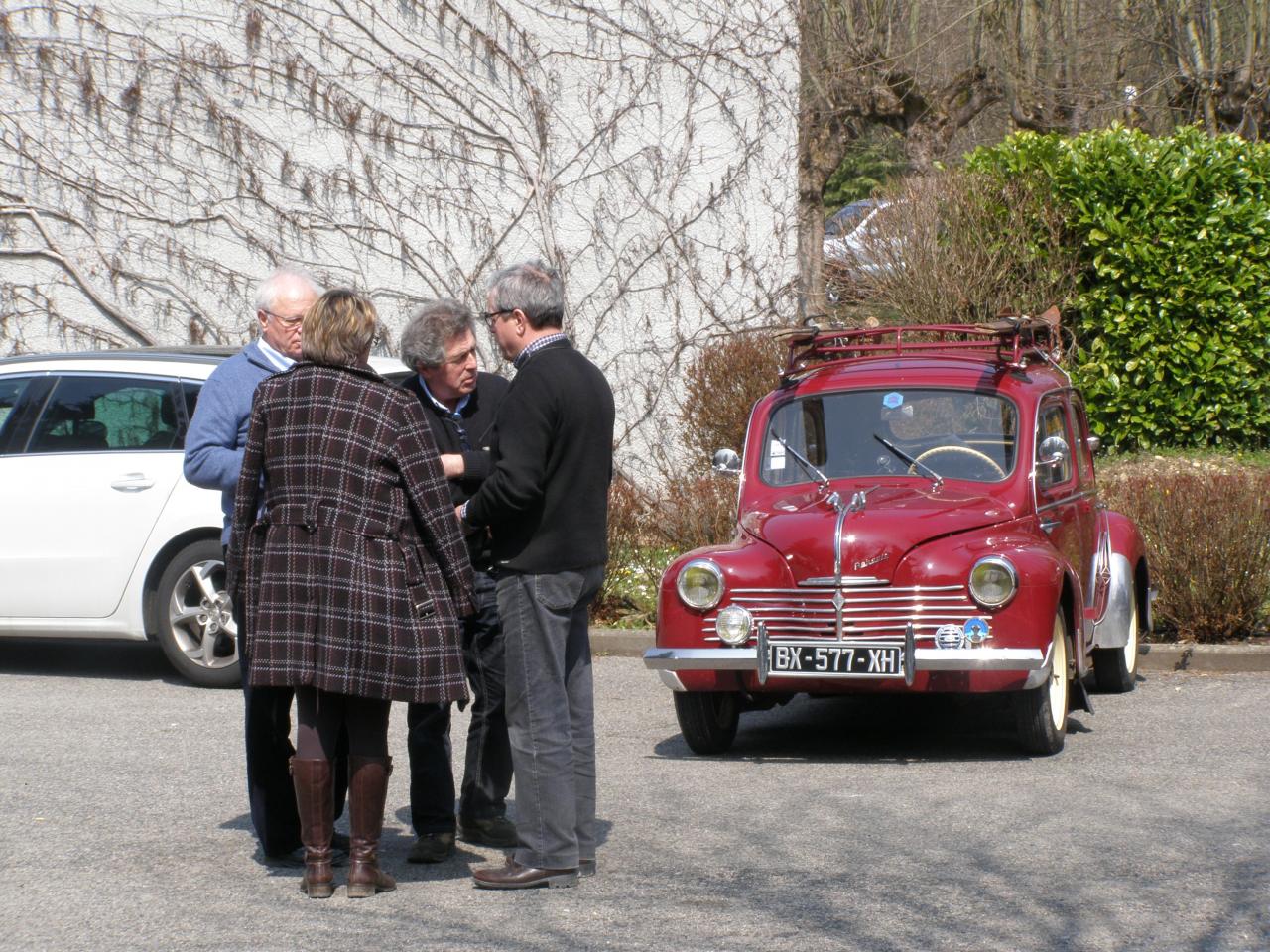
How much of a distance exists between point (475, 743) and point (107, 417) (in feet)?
15.0

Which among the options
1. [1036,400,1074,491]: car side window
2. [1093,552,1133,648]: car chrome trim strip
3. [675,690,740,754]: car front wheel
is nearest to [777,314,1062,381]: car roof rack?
[1036,400,1074,491]: car side window

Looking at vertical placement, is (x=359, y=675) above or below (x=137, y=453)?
below

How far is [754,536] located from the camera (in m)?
7.95

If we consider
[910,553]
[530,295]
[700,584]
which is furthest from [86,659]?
[530,295]

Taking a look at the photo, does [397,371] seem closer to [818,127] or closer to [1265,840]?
[1265,840]

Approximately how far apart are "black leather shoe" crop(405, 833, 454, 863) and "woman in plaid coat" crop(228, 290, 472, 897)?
1.52 ft

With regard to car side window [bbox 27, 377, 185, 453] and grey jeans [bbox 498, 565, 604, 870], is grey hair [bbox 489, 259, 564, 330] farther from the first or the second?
car side window [bbox 27, 377, 185, 453]

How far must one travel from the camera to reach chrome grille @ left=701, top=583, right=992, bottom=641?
7.37m

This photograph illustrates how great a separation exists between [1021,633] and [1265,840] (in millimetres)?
1544

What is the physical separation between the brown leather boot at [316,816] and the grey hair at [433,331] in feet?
4.48

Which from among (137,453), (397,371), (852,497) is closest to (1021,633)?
(852,497)

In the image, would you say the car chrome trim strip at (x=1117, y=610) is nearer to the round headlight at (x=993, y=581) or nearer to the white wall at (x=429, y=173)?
the round headlight at (x=993, y=581)

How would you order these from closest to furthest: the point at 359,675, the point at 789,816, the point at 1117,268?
the point at 359,675 → the point at 789,816 → the point at 1117,268

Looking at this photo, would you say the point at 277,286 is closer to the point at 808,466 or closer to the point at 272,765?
the point at 272,765
